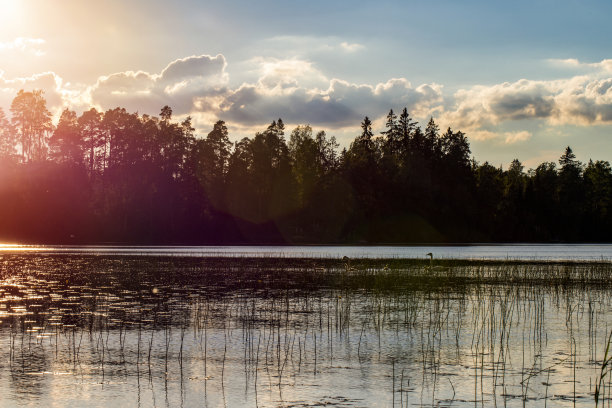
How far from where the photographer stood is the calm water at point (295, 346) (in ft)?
50.3

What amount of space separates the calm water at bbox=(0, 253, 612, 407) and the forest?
88.4m

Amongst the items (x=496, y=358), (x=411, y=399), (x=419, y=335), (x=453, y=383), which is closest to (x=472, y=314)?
(x=419, y=335)

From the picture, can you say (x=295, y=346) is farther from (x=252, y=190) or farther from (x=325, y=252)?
(x=252, y=190)

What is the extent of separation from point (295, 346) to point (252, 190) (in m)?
126

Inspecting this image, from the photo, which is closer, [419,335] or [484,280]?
[419,335]

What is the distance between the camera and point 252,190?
146 metres

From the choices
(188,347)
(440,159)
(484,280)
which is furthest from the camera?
(440,159)

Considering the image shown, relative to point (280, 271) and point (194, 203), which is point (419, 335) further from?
point (194, 203)

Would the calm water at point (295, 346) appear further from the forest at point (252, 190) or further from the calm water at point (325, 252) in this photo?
the forest at point (252, 190)

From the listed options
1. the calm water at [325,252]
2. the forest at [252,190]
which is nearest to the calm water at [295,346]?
the calm water at [325,252]

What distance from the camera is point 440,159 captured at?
166 metres

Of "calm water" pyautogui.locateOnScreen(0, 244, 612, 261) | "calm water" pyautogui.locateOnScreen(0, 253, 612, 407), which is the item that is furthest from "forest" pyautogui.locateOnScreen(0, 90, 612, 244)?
"calm water" pyautogui.locateOnScreen(0, 253, 612, 407)

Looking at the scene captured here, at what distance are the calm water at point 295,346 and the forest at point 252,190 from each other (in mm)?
88356

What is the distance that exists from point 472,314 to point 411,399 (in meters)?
13.3
